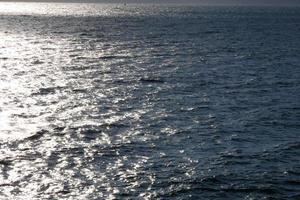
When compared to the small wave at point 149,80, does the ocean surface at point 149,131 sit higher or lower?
higher

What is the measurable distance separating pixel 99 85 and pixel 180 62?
84.0 feet

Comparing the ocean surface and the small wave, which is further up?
the ocean surface

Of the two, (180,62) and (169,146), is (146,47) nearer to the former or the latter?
(180,62)

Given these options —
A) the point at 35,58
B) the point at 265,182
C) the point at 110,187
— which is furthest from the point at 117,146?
the point at 35,58

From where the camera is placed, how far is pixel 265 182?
31.6 metres

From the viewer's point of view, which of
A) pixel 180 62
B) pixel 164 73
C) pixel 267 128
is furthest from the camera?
pixel 180 62

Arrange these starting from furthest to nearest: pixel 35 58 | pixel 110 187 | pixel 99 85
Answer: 1. pixel 35 58
2. pixel 99 85
3. pixel 110 187

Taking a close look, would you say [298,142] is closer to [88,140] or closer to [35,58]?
[88,140]

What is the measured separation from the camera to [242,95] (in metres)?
58.0

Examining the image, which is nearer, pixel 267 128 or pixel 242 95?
pixel 267 128

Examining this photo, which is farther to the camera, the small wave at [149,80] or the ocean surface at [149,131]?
the small wave at [149,80]

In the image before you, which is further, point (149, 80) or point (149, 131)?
point (149, 80)

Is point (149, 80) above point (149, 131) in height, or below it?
below

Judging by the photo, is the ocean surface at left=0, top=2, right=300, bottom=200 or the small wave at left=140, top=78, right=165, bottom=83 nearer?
Result: the ocean surface at left=0, top=2, right=300, bottom=200
